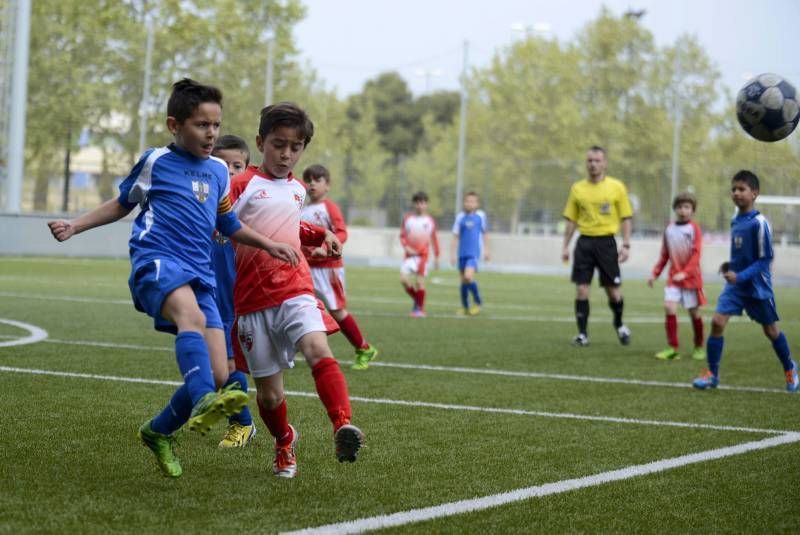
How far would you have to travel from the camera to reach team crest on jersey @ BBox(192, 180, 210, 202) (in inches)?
209

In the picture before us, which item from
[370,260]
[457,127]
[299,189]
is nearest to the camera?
[299,189]

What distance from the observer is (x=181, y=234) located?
17.2 feet

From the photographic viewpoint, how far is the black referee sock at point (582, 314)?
13430 mm

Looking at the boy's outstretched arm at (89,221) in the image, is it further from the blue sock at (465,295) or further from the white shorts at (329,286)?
the blue sock at (465,295)

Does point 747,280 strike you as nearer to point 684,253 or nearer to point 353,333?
point 353,333

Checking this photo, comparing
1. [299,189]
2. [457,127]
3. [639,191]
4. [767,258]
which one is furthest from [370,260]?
[299,189]

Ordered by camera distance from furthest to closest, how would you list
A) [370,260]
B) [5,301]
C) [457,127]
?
[457,127], [370,260], [5,301]

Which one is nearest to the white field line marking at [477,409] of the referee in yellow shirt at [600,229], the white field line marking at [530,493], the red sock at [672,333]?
the white field line marking at [530,493]

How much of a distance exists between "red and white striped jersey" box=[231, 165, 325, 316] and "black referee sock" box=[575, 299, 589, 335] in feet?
26.1

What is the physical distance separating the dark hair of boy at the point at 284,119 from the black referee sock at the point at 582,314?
8.25 metres

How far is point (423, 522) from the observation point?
180 inches

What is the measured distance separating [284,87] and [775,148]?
17.5 metres

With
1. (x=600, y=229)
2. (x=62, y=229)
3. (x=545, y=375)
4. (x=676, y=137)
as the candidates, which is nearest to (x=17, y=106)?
(x=600, y=229)

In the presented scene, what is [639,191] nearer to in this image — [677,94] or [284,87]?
[677,94]
